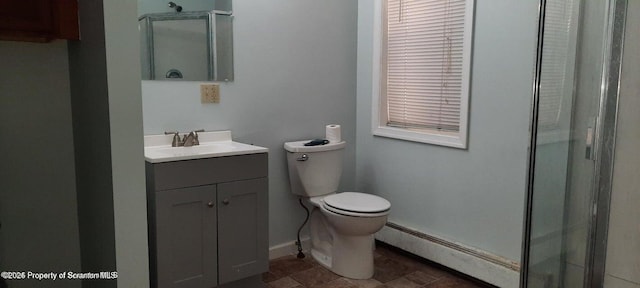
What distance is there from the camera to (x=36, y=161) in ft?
6.57

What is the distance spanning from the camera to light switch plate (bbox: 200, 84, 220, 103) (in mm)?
2697

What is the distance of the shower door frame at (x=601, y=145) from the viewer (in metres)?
1.82

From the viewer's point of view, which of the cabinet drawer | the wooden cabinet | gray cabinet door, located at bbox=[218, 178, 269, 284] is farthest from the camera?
gray cabinet door, located at bbox=[218, 178, 269, 284]

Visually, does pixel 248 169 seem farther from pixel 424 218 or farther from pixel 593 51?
pixel 593 51

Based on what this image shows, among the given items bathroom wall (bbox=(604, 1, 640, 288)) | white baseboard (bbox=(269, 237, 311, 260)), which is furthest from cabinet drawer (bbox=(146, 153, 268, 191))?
bathroom wall (bbox=(604, 1, 640, 288))

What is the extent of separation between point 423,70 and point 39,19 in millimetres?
2158

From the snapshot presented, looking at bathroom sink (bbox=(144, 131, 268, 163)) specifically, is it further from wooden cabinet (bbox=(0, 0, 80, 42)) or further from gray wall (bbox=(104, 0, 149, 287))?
wooden cabinet (bbox=(0, 0, 80, 42))

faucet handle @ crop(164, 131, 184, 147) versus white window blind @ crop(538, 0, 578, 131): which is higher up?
white window blind @ crop(538, 0, 578, 131)

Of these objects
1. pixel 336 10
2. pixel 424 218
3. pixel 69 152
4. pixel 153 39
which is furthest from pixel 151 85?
pixel 424 218

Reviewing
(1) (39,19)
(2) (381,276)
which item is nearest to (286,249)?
(2) (381,276)

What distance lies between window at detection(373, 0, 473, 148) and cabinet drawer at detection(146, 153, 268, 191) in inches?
44.8

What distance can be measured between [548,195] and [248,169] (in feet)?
4.62

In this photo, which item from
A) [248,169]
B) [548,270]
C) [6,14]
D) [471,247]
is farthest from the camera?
[471,247]

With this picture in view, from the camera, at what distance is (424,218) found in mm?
3090
